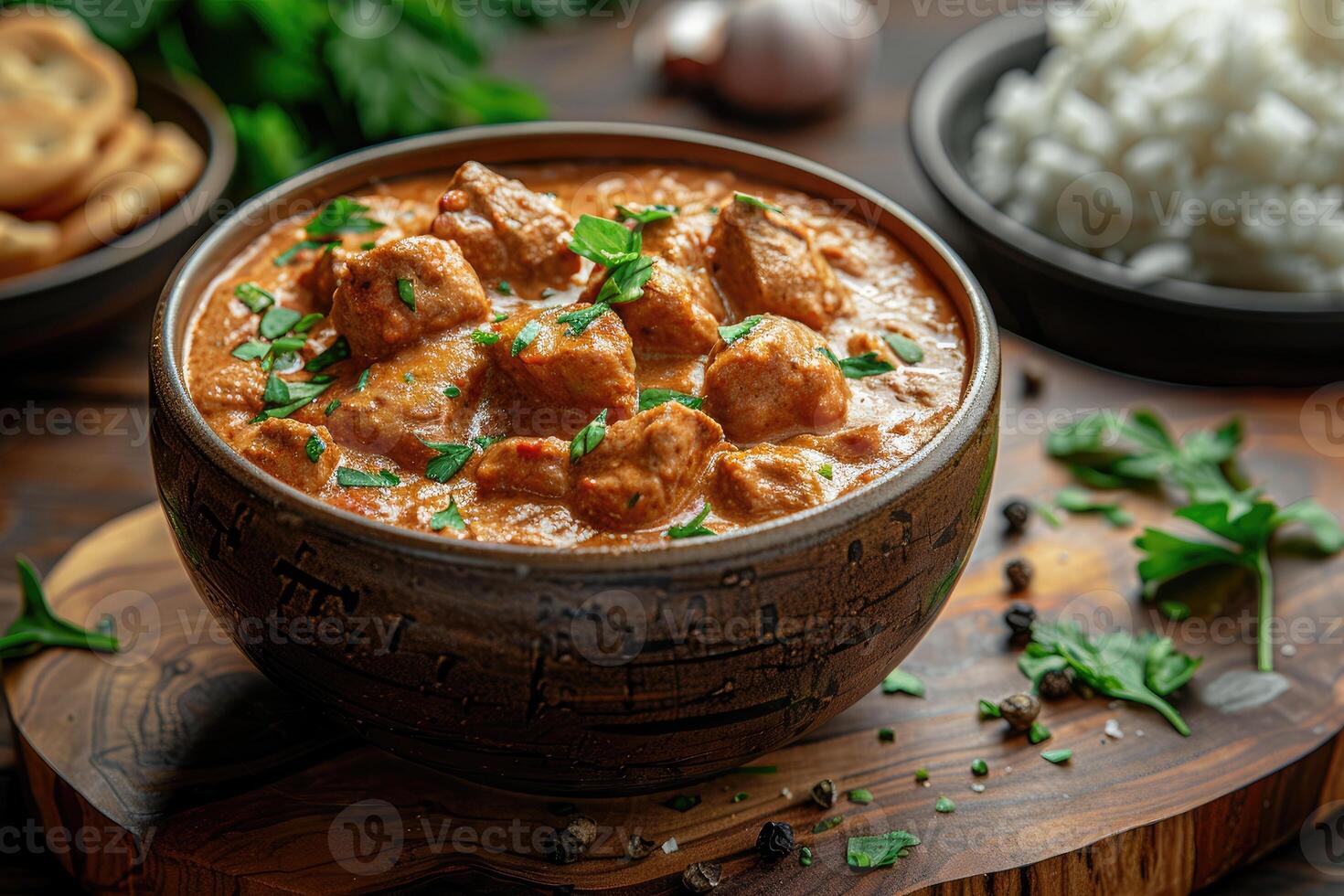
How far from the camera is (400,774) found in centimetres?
273

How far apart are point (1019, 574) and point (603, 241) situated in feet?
4.25

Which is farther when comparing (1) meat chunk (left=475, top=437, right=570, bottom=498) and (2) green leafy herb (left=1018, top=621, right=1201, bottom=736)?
(2) green leafy herb (left=1018, top=621, right=1201, bottom=736)

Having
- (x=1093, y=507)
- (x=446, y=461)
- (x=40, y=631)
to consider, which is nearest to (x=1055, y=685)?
(x=1093, y=507)

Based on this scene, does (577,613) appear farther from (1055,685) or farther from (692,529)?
(1055,685)

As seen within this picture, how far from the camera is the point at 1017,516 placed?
11.2 ft

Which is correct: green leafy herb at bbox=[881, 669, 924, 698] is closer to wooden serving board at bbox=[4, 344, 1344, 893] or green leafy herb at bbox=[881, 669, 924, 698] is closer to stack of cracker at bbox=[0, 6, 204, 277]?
wooden serving board at bbox=[4, 344, 1344, 893]

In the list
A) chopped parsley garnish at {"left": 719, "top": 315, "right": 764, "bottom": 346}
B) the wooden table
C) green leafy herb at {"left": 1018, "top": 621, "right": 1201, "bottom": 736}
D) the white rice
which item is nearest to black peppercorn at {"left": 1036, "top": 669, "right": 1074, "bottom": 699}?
green leafy herb at {"left": 1018, "top": 621, "right": 1201, "bottom": 736}

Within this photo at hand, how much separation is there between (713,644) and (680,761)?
0.32 meters

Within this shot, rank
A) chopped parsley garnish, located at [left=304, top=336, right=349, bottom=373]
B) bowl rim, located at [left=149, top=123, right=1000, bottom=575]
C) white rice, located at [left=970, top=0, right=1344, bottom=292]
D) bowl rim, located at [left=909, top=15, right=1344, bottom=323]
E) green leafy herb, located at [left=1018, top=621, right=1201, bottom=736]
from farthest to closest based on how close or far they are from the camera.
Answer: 1. white rice, located at [left=970, top=0, right=1344, bottom=292]
2. bowl rim, located at [left=909, top=15, right=1344, bottom=323]
3. green leafy herb, located at [left=1018, top=621, right=1201, bottom=736]
4. chopped parsley garnish, located at [left=304, top=336, right=349, bottom=373]
5. bowl rim, located at [left=149, top=123, right=1000, bottom=575]

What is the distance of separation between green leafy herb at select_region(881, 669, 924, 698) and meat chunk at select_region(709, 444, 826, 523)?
78 centimetres

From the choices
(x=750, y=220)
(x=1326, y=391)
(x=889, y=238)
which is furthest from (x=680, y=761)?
(x=1326, y=391)

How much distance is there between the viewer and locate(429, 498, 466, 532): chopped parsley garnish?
2.29 m

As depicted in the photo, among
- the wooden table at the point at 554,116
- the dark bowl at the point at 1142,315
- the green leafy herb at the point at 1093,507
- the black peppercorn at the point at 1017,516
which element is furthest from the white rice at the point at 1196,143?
the black peppercorn at the point at 1017,516

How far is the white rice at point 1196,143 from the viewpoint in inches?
176
